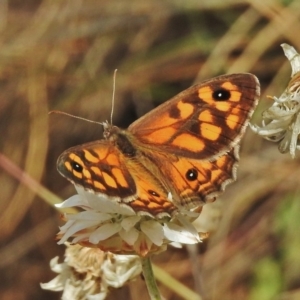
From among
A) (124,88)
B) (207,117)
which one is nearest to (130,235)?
(207,117)

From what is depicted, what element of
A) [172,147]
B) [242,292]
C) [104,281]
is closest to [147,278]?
[172,147]

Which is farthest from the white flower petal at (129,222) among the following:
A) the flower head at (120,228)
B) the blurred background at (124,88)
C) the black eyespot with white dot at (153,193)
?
the blurred background at (124,88)

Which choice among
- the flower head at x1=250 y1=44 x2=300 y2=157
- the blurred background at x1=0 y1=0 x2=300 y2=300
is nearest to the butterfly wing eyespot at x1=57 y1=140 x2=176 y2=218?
the flower head at x1=250 y1=44 x2=300 y2=157

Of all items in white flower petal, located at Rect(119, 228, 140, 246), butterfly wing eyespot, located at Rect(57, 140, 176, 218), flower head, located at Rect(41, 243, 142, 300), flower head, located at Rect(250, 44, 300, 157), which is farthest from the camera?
flower head, located at Rect(41, 243, 142, 300)

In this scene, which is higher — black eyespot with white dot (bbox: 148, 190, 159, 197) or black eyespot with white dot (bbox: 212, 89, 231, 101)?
black eyespot with white dot (bbox: 212, 89, 231, 101)

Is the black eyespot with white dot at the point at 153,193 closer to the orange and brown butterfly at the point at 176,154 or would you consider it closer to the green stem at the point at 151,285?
the orange and brown butterfly at the point at 176,154

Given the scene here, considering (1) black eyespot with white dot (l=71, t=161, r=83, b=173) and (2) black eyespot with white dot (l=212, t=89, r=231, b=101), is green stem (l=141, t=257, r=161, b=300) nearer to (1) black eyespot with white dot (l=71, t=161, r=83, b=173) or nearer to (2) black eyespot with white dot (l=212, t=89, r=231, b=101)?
(1) black eyespot with white dot (l=71, t=161, r=83, b=173)
